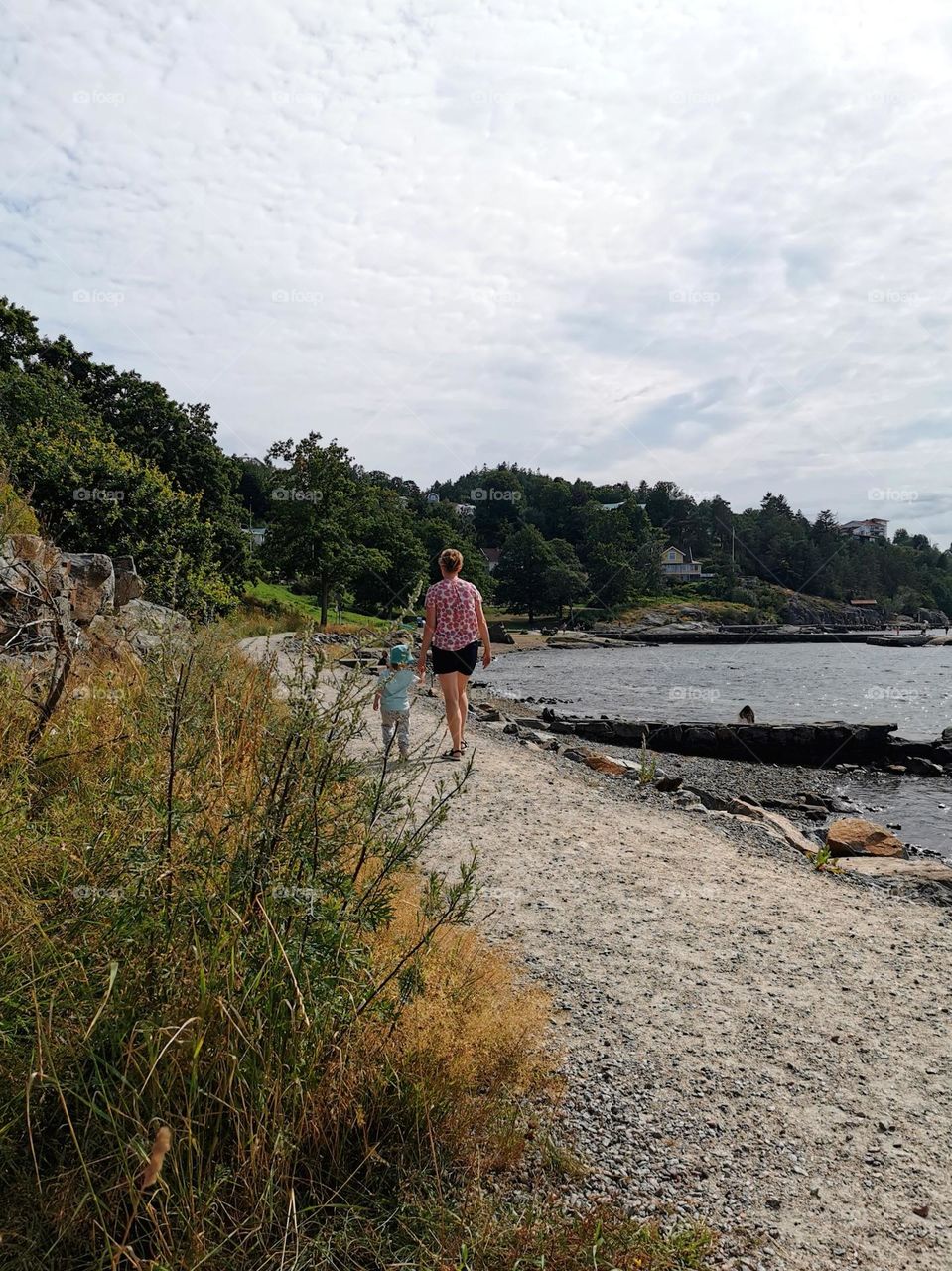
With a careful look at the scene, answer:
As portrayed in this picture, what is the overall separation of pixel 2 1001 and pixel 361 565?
135 ft

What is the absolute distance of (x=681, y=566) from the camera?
149875 mm

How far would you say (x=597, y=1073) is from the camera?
10.5ft

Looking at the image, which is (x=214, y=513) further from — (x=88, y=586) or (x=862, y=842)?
(x=862, y=842)

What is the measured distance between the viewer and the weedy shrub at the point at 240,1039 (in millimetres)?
2102

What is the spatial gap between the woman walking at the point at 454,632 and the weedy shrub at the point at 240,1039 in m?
5.44

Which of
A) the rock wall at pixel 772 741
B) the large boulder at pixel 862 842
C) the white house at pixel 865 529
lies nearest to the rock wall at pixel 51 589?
the large boulder at pixel 862 842

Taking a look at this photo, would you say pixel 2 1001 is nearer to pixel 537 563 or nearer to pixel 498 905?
pixel 498 905

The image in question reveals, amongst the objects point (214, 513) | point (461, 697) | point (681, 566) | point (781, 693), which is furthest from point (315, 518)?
point (681, 566)

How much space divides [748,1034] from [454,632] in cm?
571

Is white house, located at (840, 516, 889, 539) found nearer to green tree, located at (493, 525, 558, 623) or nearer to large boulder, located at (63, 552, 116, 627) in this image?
green tree, located at (493, 525, 558, 623)

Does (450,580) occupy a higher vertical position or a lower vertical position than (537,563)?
lower

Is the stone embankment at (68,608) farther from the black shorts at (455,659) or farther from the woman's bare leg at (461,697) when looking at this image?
the woman's bare leg at (461,697)


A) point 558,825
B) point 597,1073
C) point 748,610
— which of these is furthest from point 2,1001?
point 748,610

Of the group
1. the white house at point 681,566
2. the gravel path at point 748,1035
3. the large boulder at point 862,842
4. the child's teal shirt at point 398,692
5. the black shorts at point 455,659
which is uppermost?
the white house at point 681,566
